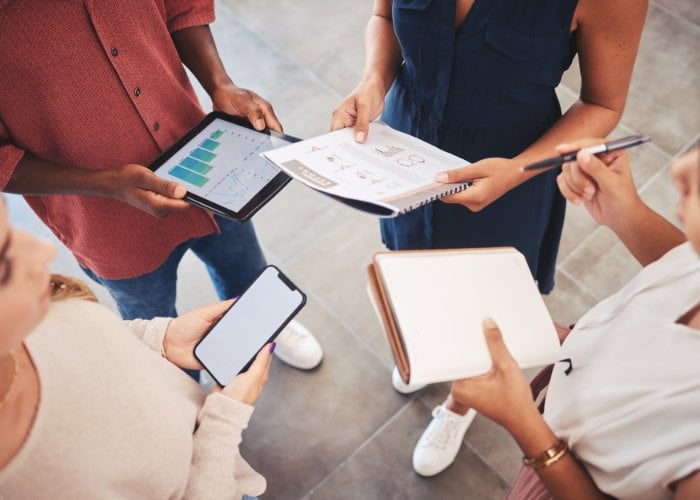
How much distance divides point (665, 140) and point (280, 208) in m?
1.71

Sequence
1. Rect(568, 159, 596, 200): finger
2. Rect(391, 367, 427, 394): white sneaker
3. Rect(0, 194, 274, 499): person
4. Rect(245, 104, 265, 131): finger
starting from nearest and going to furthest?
Rect(0, 194, 274, 499): person < Rect(568, 159, 596, 200): finger < Rect(245, 104, 265, 131): finger < Rect(391, 367, 427, 394): white sneaker

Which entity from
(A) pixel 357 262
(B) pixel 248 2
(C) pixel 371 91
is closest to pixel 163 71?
(C) pixel 371 91

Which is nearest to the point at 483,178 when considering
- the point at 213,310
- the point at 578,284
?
the point at 213,310

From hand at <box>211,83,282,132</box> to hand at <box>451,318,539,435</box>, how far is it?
2.38ft

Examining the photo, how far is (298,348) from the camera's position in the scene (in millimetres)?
1977

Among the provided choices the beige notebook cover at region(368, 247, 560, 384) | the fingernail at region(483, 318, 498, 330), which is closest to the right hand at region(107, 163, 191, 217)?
the beige notebook cover at region(368, 247, 560, 384)

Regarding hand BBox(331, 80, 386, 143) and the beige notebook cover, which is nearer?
the beige notebook cover

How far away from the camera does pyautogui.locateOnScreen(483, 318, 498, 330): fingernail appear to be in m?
0.88

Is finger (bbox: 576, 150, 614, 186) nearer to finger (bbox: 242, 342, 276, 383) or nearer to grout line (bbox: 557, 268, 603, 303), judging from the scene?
finger (bbox: 242, 342, 276, 383)

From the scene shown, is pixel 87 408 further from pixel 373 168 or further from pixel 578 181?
pixel 578 181

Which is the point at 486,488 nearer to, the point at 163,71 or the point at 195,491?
the point at 195,491

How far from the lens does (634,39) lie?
39.7 inches

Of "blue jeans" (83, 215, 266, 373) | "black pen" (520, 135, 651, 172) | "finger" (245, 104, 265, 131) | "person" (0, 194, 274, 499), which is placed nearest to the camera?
"person" (0, 194, 274, 499)

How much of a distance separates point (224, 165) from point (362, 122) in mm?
334
